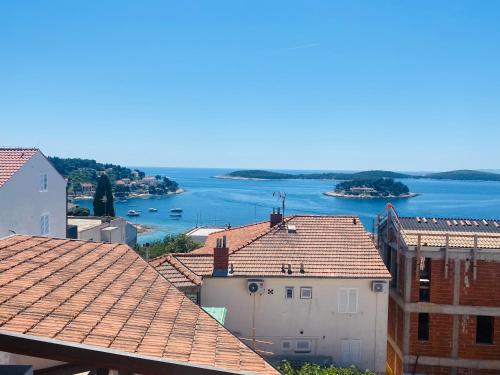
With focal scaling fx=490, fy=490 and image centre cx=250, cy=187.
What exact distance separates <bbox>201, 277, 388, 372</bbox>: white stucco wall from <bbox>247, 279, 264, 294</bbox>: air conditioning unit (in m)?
0.26

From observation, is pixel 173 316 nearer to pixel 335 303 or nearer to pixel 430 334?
pixel 335 303

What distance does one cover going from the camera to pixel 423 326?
2300cm

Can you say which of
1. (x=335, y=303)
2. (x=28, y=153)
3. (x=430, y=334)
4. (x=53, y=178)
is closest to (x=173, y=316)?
(x=335, y=303)

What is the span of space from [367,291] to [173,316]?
1545 cm

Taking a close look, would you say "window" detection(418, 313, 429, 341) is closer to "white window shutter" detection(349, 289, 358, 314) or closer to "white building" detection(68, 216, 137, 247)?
"white window shutter" detection(349, 289, 358, 314)

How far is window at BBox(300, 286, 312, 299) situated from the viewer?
20.1 meters

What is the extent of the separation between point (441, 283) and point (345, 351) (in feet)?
19.3

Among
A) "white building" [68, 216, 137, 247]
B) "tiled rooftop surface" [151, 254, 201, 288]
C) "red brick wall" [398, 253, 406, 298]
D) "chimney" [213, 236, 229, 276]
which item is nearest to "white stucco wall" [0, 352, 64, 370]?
"tiled rooftop surface" [151, 254, 201, 288]

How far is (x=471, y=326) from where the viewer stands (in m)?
22.3

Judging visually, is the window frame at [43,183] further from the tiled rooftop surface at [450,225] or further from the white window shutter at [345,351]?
the tiled rooftop surface at [450,225]

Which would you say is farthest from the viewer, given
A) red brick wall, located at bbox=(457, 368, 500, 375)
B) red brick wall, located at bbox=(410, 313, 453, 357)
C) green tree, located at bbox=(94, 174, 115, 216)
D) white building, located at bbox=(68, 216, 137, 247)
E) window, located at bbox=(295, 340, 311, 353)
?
green tree, located at bbox=(94, 174, 115, 216)

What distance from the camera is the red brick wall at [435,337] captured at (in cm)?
2250

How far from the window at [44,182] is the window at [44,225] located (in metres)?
1.44

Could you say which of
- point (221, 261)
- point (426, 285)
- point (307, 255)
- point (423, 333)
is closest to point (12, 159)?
point (221, 261)
